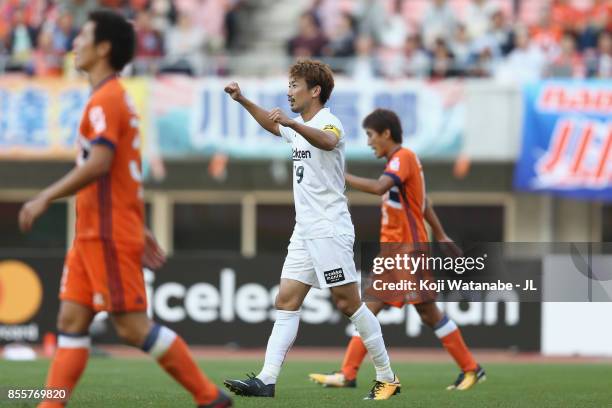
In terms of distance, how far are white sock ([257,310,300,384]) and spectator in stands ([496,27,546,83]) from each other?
1309 cm

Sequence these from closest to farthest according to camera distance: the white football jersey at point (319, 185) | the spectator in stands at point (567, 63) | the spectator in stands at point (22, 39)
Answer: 1. the white football jersey at point (319, 185)
2. the spectator in stands at point (567, 63)
3. the spectator in stands at point (22, 39)

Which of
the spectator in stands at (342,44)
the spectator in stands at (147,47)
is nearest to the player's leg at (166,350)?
the spectator in stands at (147,47)

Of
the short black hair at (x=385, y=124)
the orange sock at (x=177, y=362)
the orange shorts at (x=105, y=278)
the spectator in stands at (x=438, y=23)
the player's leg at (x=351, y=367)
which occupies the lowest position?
the player's leg at (x=351, y=367)

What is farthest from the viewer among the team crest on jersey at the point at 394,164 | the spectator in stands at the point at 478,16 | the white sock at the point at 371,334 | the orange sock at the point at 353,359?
the spectator in stands at the point at 478,16

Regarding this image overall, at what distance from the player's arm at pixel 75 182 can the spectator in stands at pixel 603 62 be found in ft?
50.8

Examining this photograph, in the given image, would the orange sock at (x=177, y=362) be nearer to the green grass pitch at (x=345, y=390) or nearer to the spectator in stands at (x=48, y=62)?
the green grass pitch at (x=345, y=390)

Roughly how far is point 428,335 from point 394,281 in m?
Answer: 7.64

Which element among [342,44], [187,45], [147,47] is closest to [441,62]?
[342,44]

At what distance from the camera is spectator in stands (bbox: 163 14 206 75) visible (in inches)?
846

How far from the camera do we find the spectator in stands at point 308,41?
70.7 ft

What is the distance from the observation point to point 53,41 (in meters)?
21.6

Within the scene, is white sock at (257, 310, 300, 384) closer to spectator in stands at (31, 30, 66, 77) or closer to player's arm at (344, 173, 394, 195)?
player's arm at (344, 173, 394, 195)

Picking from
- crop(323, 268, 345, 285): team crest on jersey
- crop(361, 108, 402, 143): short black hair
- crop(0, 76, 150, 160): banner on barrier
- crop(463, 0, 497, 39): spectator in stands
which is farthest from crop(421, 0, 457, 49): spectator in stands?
crop(323, 268, 345, 285): team crest on jersey

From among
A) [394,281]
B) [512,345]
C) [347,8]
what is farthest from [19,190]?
[394,281]
